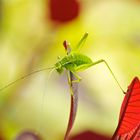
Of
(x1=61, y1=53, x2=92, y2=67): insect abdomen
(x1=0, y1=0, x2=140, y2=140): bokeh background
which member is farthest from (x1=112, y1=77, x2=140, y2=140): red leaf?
(x1=0, y1=0, x2=140, y2=140): bokeh background

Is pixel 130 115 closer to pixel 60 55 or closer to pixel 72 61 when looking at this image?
pixel 72 61

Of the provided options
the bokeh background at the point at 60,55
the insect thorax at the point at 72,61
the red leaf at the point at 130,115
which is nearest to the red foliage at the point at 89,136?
the bokeh background at the point at 60,55

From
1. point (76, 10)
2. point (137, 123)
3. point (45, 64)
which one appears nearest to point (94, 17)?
point (76, 10)

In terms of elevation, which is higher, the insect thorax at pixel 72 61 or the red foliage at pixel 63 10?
the red foliage at pixel 63 10

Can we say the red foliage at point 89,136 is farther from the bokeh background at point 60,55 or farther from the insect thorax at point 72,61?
the insect thorax at point 72,61

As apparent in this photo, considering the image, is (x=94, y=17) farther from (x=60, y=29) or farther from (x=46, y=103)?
(x=46, y=103)

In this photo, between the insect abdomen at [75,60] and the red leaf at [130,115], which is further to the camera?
the insect abdomen at [75,60]
